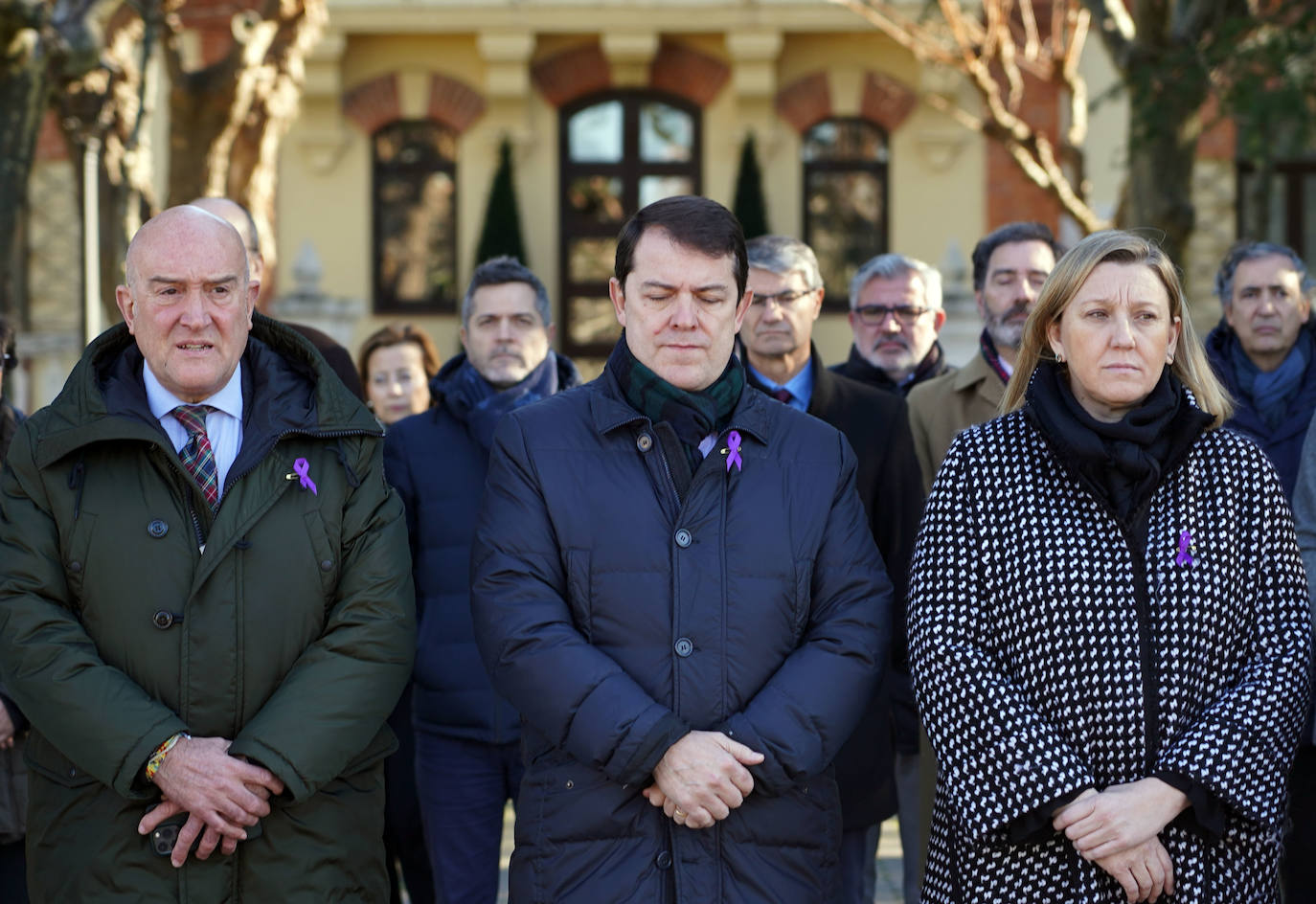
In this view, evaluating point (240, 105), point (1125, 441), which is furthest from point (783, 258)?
point (240, 105)

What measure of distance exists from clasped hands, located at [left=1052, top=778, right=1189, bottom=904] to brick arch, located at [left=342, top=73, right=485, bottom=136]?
51.1ft

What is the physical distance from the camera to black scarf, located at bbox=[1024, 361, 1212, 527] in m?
3.41

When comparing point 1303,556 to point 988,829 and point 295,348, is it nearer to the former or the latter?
point 988,829

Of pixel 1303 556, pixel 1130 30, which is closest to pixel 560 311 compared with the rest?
pixel 1130 30

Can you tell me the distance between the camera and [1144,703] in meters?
3.33

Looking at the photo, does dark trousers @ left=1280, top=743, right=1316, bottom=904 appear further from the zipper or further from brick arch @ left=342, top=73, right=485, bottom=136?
brick arch @ left=342, top=73, right=485, bottom=136

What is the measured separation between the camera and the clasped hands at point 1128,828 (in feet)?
10.6

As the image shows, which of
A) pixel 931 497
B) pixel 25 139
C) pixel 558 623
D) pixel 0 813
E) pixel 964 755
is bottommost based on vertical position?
pixel 0 813

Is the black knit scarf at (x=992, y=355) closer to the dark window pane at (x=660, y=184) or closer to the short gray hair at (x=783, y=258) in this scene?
the short gray hair at (x=783, y=258)

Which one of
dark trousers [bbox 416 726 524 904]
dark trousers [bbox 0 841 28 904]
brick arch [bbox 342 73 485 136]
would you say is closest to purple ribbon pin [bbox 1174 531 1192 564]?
dark trousers [bbox 416 726 524 904]

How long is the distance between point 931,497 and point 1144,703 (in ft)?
2.08

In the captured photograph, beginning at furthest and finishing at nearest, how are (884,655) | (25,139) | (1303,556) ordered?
1. (25,139)
2. (1303,556)
3. (884,655)

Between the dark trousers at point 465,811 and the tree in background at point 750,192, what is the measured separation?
13.0m

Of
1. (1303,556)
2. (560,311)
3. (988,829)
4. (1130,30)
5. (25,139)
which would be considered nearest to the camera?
(988,829)
